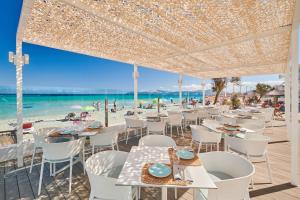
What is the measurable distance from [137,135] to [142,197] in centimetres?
314

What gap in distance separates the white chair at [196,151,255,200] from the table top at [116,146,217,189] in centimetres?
10

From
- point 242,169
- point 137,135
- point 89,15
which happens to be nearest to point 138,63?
point 137,135


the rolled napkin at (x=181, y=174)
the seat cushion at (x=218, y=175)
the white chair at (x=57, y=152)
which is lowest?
the seat cushion at (x=218, y=175)

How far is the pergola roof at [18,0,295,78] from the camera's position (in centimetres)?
220

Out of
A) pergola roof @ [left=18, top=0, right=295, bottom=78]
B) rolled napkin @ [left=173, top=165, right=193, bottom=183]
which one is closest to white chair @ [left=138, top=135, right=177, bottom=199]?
rolled napkin @ [left=173, top=165, right=193, bottom=183]

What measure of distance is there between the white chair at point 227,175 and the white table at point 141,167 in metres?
0.10

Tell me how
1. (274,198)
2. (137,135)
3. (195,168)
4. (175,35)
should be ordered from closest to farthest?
(195,168) → (274,198) → (175,35) → (137,135)

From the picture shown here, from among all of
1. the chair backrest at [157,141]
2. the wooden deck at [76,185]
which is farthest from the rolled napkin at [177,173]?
the wooden deck at [76,185]

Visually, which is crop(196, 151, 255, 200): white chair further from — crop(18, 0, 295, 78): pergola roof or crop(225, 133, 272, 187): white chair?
crop(18, 0, 295, 78): pergola roof

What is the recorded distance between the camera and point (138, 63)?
5805 mm

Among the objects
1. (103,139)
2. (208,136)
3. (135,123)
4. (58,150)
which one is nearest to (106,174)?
(58,150)

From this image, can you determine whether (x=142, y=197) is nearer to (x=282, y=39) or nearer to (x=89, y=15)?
(x=89, y=15)

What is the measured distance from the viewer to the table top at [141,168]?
46.7 inches

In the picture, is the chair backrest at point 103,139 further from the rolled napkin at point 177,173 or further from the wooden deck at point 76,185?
the rolled napkin at point 177,173
